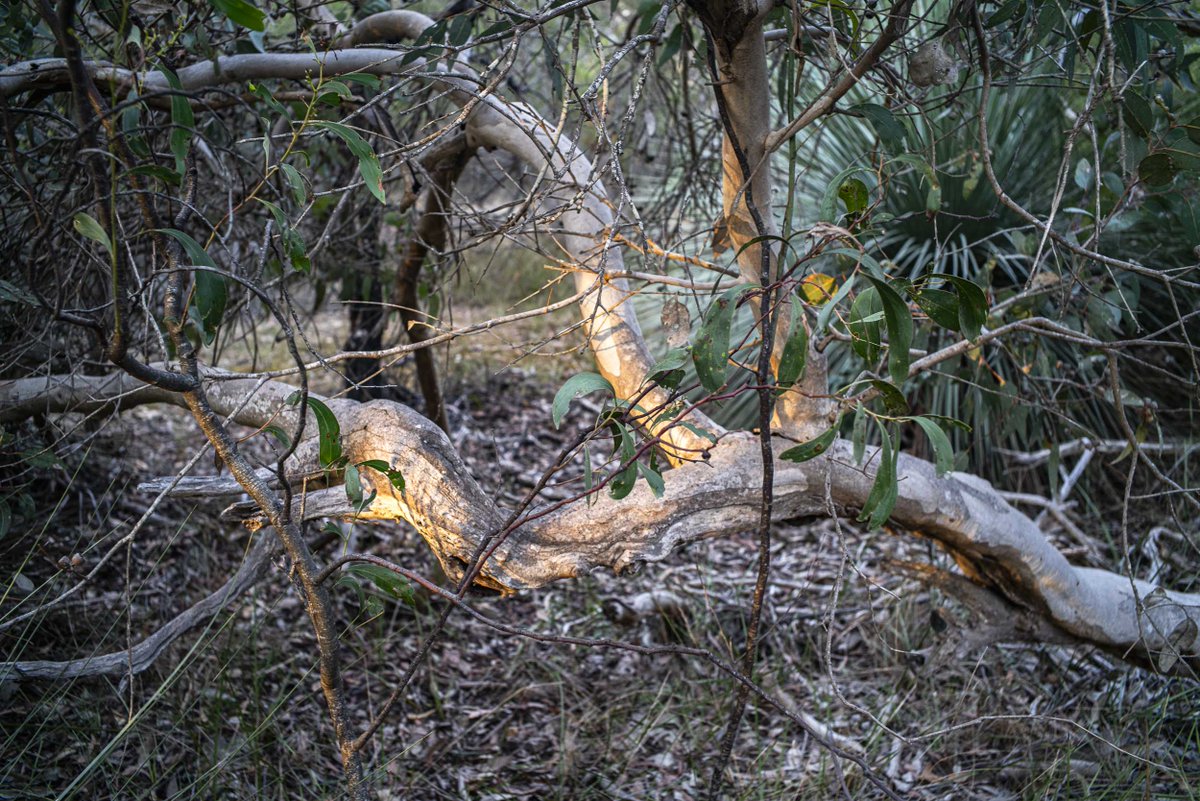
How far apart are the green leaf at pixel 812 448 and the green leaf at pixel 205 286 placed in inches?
39.8

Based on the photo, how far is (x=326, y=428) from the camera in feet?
5.59

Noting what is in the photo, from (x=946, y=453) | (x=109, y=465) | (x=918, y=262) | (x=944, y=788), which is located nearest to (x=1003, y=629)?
(x=944, y=788)

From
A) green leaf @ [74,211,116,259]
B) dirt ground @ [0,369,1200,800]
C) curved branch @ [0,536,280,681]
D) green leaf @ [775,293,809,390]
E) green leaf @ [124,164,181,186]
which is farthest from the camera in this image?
dirt ground @ [0,369,1200,800]

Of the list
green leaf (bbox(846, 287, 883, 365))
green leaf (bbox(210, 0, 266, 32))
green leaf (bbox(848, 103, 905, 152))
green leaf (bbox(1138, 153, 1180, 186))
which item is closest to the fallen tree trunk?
green leaf (bbox(846, 287, 883, 365))

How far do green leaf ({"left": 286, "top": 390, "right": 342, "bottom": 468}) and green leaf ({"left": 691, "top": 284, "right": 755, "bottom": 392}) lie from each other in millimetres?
674

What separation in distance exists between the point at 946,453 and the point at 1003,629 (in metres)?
1.32

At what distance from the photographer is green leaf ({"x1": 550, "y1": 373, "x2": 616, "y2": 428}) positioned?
1.63 m

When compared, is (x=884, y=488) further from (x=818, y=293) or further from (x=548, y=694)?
(x=548, y=694)

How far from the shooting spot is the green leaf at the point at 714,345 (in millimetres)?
1604

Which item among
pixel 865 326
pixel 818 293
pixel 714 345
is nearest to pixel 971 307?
pixel 865 326

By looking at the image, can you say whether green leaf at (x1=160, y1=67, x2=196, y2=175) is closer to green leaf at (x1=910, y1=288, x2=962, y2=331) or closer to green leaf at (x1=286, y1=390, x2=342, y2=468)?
green leaf at (x1=286, y1=390, x2=342, y2=468)

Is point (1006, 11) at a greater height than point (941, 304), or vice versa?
point (1006, 11)

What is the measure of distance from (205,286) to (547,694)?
7.16 ft

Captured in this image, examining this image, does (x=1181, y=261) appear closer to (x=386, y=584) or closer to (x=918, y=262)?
(x=918, y=262)
